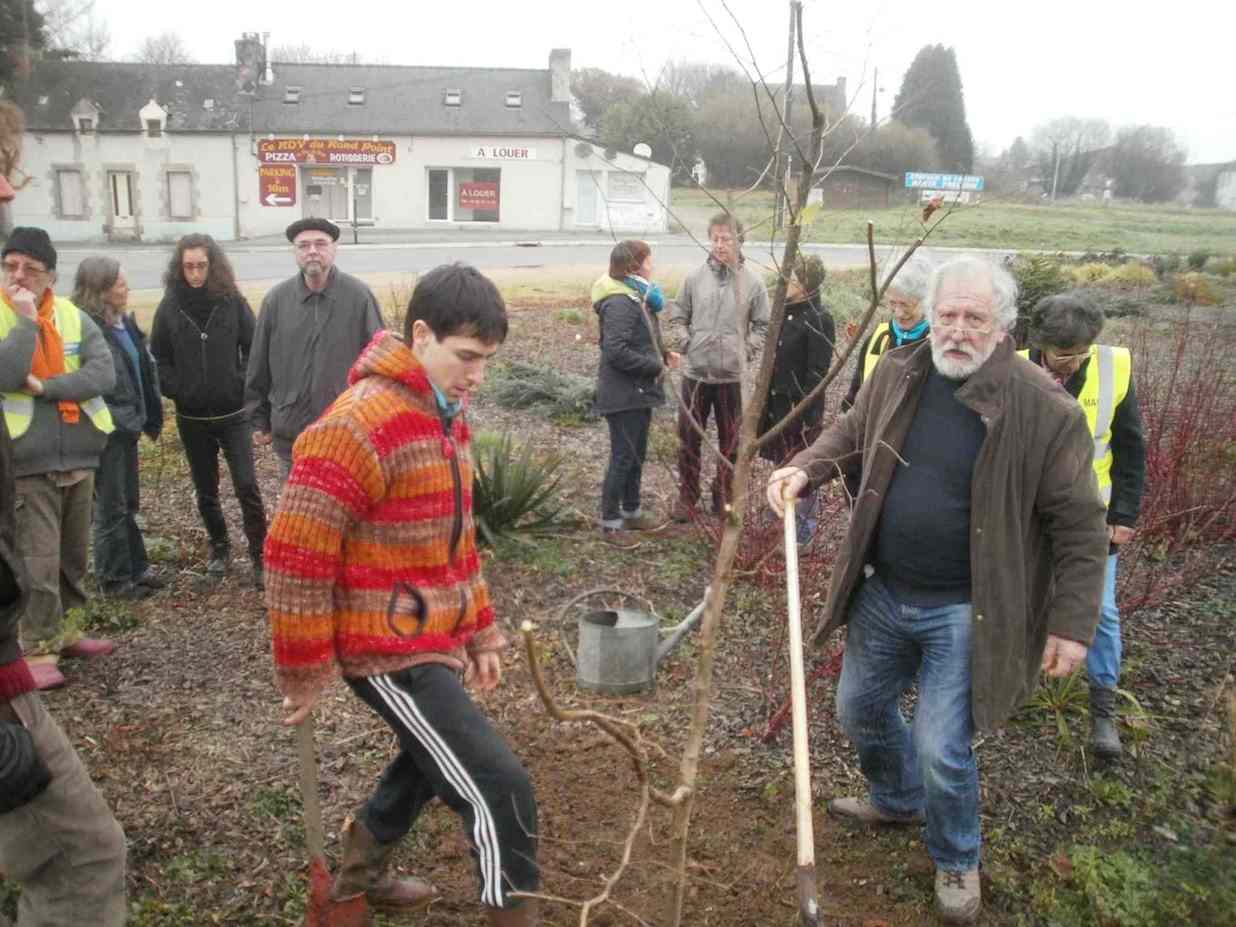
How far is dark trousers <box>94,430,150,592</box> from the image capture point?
5113mm

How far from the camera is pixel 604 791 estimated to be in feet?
12.0

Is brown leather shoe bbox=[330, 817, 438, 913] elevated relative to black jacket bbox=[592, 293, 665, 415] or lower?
lower

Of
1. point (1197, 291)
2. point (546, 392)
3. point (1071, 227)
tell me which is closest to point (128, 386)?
point (546, 392)

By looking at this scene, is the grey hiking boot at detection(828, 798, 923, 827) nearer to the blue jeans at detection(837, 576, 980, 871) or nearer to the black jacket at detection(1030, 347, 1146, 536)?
the blue jeans at detection(837, 576, 980, 871)

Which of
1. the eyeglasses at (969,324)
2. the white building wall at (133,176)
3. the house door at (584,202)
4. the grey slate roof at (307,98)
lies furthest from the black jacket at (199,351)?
the house door at (584,202)

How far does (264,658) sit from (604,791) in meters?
1.79

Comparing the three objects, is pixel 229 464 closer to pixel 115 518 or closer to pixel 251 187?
pixel 115 518

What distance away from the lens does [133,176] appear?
37844mm

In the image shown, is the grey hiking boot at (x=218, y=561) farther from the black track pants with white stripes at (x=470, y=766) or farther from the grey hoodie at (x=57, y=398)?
the black track pants with white stripes at (x=470, y=766)

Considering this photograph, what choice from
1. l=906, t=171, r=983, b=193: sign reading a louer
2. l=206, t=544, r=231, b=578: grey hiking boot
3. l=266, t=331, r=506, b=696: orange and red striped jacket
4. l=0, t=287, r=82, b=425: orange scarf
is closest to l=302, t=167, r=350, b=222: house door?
l=206, t=544, r=231, b=578: grey hiking boot

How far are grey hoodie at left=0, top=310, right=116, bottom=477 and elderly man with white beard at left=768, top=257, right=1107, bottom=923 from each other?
2.97 m

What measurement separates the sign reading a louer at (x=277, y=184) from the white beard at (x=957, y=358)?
38.5 metres

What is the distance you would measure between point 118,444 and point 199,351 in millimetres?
599

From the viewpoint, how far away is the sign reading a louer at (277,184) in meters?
37.7
